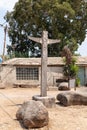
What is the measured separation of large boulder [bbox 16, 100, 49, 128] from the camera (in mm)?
10709

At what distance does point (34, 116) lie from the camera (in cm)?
1073

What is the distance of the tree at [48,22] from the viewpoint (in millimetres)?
36219

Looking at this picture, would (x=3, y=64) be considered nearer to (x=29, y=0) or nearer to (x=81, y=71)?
(x=81, y=71)

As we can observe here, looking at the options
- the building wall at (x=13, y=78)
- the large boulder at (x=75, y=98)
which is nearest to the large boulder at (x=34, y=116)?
the large boulder at (x=75, y=98)

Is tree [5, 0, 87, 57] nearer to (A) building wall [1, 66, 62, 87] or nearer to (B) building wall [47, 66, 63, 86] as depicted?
(B) building wall [47, 66, 63, 86]

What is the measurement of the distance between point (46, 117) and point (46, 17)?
26.8 metres

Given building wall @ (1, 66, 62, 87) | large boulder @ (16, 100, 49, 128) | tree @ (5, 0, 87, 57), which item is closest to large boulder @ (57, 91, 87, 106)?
large boulder @ (16, 100, 49, 128)

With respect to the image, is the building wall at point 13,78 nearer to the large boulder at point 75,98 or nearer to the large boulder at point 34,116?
the large boulder at point 75,98

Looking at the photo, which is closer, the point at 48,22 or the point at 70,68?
the point at 70,68

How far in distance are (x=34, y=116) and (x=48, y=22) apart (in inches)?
1071

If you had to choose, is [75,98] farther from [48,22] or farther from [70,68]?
[48,22]

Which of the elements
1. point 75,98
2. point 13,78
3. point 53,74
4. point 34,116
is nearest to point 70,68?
point 53,74

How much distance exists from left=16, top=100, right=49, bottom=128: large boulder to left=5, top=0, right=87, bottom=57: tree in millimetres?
25364

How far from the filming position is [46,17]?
3694 cm
